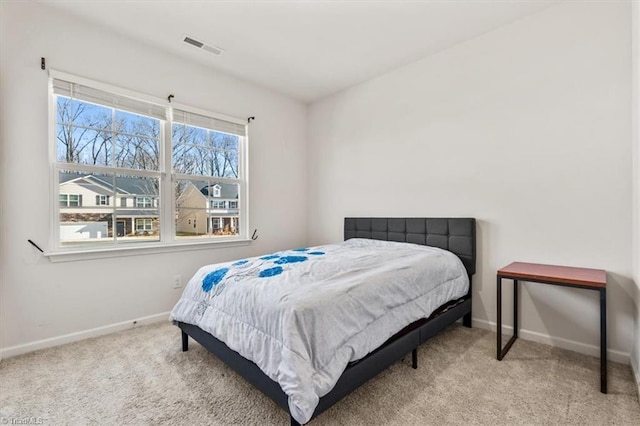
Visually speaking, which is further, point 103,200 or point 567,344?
point 103,200

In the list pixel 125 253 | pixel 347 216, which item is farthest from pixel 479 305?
pixel 125 253

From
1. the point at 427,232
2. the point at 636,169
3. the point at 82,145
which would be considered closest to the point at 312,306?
the point at 427,232

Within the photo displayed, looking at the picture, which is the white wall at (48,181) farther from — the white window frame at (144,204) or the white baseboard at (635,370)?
the white baseboard at (635,370)

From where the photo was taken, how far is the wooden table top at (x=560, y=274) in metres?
1.84

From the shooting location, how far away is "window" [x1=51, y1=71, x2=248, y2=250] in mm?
2553

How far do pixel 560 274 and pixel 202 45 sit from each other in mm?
3649

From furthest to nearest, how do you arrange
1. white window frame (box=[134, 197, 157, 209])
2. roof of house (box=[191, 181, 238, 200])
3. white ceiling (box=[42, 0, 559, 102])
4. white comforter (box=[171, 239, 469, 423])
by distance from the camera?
roof of house (box=[191, 181, 238, 200])
white window frame (box=[134, 197, 157, 209])
white ceiling (box=[42, 0, 559, 102])
white comforter (box=[171, 239, 469, 423])

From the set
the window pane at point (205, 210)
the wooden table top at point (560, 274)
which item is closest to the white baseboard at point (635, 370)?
the wooden table top at point (560, 274)

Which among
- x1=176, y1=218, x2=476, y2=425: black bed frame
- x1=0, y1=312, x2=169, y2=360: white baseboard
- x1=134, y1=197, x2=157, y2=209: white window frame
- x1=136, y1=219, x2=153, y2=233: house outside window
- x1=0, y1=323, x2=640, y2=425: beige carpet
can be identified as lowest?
x1=0, y1=323, x2=640, y2=425: beige carpet

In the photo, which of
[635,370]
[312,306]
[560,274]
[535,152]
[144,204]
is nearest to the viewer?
[312,306]

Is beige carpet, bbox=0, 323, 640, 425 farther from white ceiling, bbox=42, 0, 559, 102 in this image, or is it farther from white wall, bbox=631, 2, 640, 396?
white ceiling, bbox=42, 0, 559, 102

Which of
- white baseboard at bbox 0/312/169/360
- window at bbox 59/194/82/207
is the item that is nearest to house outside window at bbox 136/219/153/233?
window at bbox 59/194/82/207

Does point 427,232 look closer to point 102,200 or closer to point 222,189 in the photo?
point 222,189

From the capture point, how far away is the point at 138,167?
2.93m
